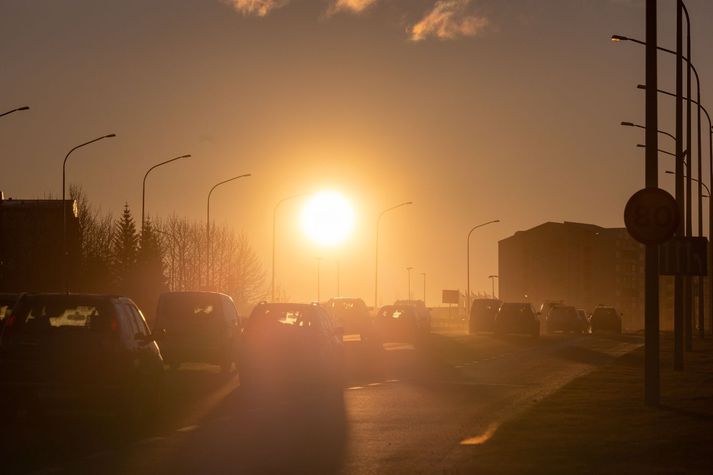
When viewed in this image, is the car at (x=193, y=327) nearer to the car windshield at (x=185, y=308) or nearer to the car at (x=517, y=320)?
the car windshield at (x=185, y=308)

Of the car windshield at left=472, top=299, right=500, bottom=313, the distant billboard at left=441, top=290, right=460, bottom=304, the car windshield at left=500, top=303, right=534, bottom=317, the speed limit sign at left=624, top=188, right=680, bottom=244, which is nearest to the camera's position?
the speed limit sign at left=624, top=188, right=680, bottom=244

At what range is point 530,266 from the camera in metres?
187

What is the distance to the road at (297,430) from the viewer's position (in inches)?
479

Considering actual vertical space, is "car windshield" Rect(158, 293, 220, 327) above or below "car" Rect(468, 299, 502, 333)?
above

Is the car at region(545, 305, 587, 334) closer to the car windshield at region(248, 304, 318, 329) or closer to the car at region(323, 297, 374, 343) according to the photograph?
the car at region(323, 297, 374, 343)

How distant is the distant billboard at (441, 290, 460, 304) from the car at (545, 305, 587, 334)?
227 feet

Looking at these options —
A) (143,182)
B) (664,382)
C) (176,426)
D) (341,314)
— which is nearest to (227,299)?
(664,382)

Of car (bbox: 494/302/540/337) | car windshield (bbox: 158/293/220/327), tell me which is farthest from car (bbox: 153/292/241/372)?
car (bbox: 494/302/540/337)

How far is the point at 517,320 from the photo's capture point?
186 feet

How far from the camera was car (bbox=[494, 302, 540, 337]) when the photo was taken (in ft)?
185

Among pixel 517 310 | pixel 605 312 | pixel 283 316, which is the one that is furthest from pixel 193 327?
pixel 605 312

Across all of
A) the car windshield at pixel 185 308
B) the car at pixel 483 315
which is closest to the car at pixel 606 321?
the car at pixel 483 315

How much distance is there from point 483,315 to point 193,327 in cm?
3858

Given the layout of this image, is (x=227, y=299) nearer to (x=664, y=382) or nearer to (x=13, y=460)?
(x=664, y=382)
